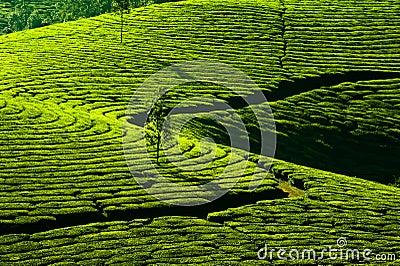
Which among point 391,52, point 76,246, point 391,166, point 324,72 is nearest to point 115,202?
point 76,246

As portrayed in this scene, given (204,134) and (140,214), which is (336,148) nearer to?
(204,134)

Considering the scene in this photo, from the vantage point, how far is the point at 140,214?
1656 inches

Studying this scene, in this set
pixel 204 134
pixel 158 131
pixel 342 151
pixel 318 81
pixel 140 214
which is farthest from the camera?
pixel 318 81

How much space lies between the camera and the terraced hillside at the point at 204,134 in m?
38.4

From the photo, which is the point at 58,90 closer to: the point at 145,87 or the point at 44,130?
the point at 145,87

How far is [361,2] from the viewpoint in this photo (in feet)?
324

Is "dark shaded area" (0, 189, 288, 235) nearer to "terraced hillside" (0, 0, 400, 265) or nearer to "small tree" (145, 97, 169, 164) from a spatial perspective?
"terraced hillside" (0, 0, 400, 265)

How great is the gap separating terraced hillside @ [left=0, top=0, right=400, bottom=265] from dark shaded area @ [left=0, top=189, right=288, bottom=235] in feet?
0.29

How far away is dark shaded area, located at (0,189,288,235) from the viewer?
3897cm

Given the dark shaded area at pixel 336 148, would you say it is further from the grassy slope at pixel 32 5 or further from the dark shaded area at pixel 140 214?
the grassy slope at pixel 32 5

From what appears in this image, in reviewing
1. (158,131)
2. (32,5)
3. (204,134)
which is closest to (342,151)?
(204,134)

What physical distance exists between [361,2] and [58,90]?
51759 mm

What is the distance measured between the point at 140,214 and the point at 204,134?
1927 centimetres

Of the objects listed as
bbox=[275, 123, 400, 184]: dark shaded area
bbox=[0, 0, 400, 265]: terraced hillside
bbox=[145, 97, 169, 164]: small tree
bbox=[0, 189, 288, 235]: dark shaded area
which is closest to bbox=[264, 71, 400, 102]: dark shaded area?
bbox=[0, 0, 400, 265]: terraced hillside
